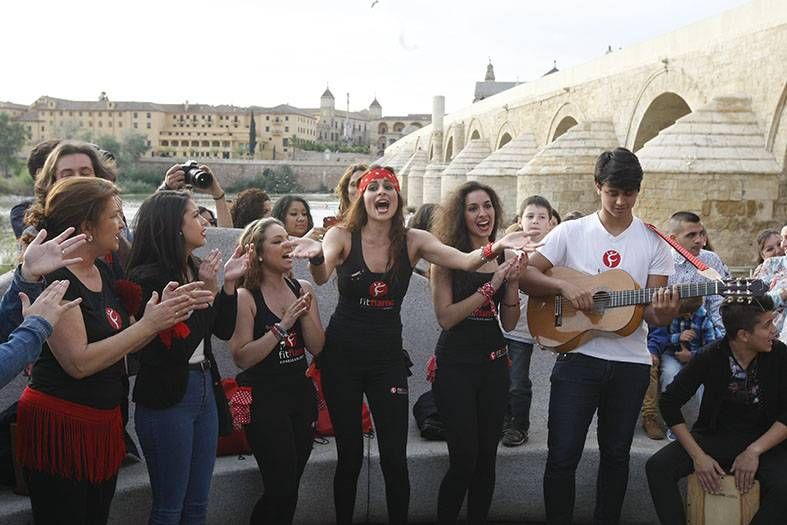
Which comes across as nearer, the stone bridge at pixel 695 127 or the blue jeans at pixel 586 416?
the blue jeans at pixel 586 416

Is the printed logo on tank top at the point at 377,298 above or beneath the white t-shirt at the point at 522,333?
above

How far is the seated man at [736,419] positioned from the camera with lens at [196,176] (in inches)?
87.7

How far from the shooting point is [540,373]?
393 cm

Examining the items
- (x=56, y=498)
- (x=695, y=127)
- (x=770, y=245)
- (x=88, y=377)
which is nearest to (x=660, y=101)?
(x=695, y=127)

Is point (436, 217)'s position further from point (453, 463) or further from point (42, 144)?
point (42, 144)

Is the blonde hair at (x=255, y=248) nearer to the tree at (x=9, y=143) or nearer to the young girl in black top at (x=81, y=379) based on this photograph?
the young girl in black top at (x=81, y=379)

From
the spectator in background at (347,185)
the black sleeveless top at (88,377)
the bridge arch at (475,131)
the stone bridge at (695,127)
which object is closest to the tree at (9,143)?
the bridge arch at (475,131)

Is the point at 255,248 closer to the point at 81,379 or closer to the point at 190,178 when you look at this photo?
the point at 81,379

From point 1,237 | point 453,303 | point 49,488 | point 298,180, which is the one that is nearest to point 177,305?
point 49,488

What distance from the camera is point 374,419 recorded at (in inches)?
109

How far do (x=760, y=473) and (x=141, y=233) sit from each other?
7.86ft

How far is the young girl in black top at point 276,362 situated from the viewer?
2.64m

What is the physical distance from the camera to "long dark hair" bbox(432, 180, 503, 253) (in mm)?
2982

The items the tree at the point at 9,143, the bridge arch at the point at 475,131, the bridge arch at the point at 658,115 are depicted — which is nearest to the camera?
the bridge arch at the point at 658,115
